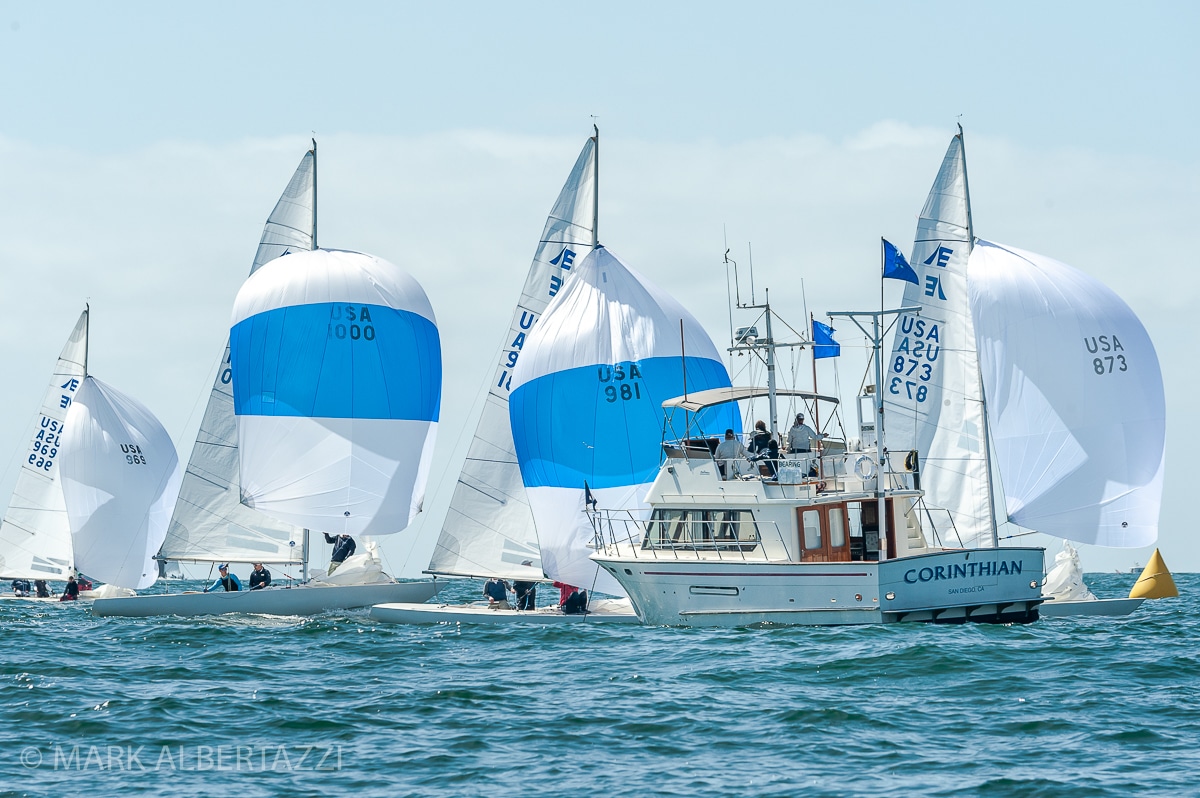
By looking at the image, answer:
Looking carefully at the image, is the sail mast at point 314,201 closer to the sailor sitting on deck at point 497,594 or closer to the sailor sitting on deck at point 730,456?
the sailor sitting on deck at point 497,594

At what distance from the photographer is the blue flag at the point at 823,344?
31312 mm

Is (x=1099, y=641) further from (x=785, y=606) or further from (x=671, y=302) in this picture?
(x=671, y=302)

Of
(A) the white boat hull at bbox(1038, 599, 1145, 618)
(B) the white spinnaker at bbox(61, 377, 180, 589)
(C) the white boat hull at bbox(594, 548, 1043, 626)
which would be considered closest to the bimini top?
(C) the white boat hull at bbox(594, 548, 1043, 626)

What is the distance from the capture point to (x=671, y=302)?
1329 inches

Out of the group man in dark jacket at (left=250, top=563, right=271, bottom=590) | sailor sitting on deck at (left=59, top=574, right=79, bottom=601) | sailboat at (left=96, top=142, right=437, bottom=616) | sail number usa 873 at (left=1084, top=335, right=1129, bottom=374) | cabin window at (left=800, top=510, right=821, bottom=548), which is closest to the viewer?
cabin window at (left=800, top=510, right=821, bottom=548)

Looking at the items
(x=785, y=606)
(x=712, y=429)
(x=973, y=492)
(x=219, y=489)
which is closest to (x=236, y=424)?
(x=219, y=489)

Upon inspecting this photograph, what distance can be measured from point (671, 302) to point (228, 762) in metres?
19.7

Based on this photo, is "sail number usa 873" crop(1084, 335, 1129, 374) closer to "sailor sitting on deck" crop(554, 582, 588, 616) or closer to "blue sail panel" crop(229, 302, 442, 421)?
"sailor sitting on deck" crop(554, 582, 588, 616)

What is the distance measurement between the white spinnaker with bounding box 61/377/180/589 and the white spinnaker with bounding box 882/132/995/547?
891 inches

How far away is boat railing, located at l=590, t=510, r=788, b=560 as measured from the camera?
27.2m

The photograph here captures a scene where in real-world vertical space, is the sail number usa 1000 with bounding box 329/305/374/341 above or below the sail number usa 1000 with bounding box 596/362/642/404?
above

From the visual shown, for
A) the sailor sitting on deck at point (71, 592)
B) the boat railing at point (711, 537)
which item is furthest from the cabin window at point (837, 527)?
the sailor sitting on deck at point (71, 592)

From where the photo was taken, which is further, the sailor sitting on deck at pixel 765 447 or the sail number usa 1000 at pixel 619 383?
the sail number usa 1000 at pixel 619 383

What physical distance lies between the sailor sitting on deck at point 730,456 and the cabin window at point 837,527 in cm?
193
